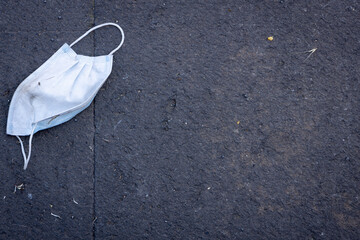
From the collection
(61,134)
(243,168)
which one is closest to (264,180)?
(243,168)

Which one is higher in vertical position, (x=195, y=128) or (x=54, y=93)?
(x=54, y=93)

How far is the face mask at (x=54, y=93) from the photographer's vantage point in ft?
8.71

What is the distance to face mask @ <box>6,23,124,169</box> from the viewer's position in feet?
8.71

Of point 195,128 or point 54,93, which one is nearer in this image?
point 54,93

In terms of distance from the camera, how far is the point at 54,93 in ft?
8.66

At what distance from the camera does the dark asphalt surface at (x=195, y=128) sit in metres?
2.68

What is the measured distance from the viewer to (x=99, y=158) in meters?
2.75

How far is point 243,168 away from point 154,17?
4.58 ft

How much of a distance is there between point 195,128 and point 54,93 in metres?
1.09

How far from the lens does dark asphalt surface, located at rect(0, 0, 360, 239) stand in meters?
2.68

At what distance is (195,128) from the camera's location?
2.75 meters

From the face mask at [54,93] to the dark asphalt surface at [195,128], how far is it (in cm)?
10

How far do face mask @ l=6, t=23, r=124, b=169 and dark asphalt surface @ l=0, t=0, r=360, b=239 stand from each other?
99mm

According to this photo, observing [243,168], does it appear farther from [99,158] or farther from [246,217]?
[99,158]
